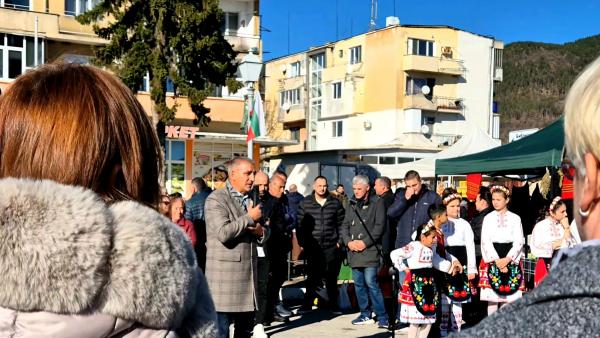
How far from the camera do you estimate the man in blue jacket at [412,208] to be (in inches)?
367

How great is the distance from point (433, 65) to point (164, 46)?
108ft

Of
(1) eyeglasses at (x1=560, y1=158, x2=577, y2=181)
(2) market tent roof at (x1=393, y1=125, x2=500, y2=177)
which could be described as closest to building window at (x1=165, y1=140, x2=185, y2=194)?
(2) market tent roof at (x1=393, y1=125, x2=500, y2=177)

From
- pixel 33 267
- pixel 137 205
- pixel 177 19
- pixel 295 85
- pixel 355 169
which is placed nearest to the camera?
pixel 33 267

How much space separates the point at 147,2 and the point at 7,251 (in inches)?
800

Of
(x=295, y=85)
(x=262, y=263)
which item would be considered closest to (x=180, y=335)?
(x=262, y=263)

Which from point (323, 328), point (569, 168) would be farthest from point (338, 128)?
point (569, 168)

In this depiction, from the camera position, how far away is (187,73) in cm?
2077

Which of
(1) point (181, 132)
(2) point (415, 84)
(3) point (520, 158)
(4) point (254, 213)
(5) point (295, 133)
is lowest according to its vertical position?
(4) point (254, 213)

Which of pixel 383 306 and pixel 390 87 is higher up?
pixel 390 87

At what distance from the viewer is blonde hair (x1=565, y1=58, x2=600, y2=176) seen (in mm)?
1157

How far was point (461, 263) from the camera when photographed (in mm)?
8383

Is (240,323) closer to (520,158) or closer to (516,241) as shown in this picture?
(516,241)

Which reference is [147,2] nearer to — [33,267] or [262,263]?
[262,263]

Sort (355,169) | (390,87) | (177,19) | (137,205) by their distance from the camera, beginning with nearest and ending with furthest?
(137,205) → (177,19) → (355,169) → (390,87)
